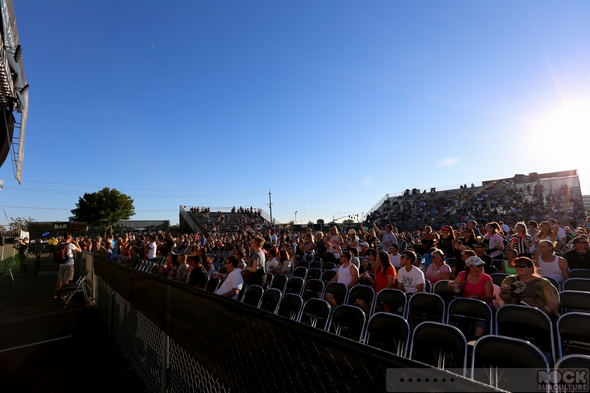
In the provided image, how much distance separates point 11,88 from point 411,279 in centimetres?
1521

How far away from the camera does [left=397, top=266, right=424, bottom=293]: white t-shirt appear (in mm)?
5527

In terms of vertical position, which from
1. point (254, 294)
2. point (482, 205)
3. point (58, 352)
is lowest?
point (58, 352)

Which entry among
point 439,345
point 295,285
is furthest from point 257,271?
point 439,345

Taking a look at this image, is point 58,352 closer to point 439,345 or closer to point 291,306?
point 291,306

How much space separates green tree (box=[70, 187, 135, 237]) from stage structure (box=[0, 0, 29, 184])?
33.3 metres

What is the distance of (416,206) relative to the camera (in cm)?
3569

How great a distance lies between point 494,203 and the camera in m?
31.0

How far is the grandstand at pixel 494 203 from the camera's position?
90.1 feet

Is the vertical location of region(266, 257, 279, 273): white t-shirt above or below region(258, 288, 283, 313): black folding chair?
above

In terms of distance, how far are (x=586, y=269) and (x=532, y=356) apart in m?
4.78

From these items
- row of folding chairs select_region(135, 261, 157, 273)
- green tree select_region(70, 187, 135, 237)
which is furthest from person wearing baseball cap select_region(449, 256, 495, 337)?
green tree select_region(70, 187, 135, 237)

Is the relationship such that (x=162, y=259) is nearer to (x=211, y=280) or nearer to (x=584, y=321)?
(x=211, y=280)

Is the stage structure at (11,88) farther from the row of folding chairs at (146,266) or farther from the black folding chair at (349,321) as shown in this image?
the black folding chair at (349,321)

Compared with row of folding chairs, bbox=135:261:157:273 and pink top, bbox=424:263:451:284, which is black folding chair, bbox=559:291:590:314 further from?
row of folding chairs, bbox=135:261:157:273
